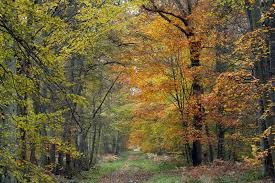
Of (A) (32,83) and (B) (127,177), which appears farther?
(B) (127,177)

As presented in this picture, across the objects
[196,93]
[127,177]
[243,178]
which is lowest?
[127,177]

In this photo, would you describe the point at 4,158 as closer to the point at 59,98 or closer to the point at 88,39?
the point at 59,98

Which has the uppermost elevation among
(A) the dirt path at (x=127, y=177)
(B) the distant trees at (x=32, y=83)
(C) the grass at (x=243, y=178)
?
(B) the distant trees at (x=32, y=83)

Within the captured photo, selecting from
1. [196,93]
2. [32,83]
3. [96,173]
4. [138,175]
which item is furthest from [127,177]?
[32,83]

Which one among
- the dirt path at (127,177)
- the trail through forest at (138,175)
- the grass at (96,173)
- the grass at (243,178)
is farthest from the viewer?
the grass at (96,173)

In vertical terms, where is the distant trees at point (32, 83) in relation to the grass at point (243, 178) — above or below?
above

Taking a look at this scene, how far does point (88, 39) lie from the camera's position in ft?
34.6

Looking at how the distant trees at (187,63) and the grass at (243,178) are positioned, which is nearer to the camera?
A: the grass at (243,178)

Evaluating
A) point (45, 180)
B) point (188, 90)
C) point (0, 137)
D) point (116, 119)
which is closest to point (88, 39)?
point (0, 137)

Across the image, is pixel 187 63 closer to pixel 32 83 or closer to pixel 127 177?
pixel 127 177

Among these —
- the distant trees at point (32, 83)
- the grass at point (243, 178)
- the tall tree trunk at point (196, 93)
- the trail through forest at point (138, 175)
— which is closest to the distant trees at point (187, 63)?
the tall tree trunk at point (196, 93)

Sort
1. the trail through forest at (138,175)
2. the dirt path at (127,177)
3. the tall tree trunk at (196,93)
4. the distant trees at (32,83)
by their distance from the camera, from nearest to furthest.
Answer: the distant trees at (32,83) < the trail through forest at (138,175) < the tall tree trunk at (196,93) < the dirt path at (127,177)

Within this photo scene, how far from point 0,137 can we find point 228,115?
15.2 meters

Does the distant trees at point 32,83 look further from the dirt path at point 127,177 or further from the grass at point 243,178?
the dirt path at point 127,177
